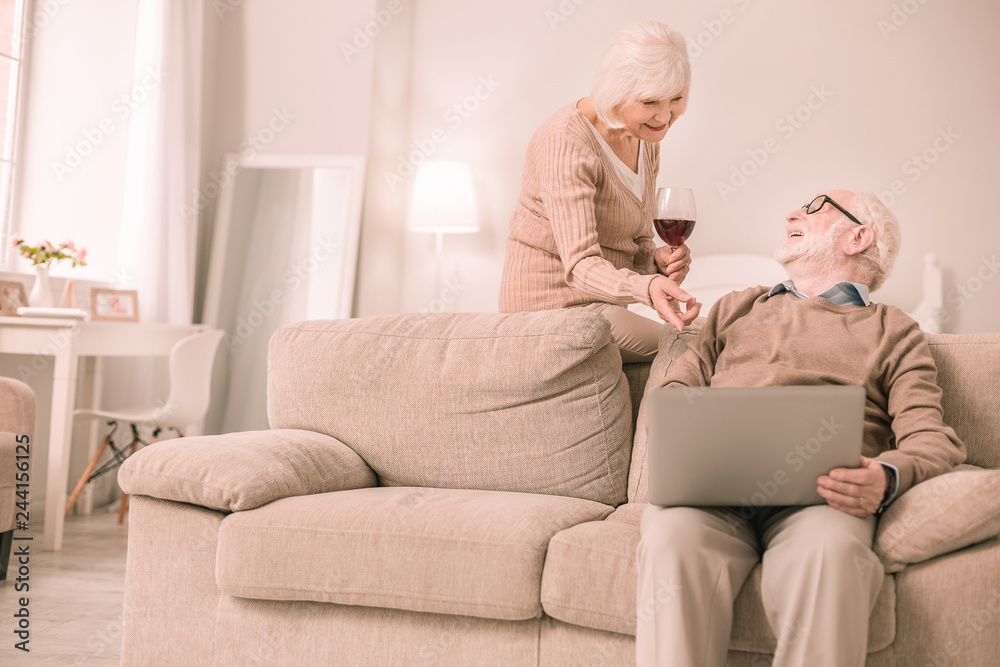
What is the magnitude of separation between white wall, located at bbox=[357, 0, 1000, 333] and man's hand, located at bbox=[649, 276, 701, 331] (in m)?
2.71

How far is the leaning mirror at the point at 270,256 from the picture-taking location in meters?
4.41

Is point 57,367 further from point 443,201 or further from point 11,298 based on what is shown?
point 443,201

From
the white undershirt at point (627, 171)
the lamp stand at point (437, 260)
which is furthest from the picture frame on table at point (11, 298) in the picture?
the white undershirt at point (627, 171)

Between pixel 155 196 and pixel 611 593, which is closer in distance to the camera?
pixel 611 593

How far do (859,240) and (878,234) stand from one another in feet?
0.13

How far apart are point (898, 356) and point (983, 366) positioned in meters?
0.25

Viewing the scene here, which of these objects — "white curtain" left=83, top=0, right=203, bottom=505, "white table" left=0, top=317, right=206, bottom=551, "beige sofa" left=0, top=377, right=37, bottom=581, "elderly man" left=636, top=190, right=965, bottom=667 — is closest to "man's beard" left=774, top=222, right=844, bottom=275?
"elderly man" left=636, top=190, right=965, bottom=667

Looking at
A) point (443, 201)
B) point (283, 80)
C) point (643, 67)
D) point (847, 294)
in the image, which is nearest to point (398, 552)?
point (847, 294)

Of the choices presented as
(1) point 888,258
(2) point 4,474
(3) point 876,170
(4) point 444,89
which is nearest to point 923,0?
(3) point 876,170

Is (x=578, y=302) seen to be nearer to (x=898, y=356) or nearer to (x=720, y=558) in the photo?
(x=898, y=356)

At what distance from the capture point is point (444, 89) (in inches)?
184

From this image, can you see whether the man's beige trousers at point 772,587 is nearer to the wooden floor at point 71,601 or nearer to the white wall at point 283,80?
the wooden floor at point 71,601

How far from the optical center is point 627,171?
2053 mm

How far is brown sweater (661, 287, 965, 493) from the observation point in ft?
4.97
